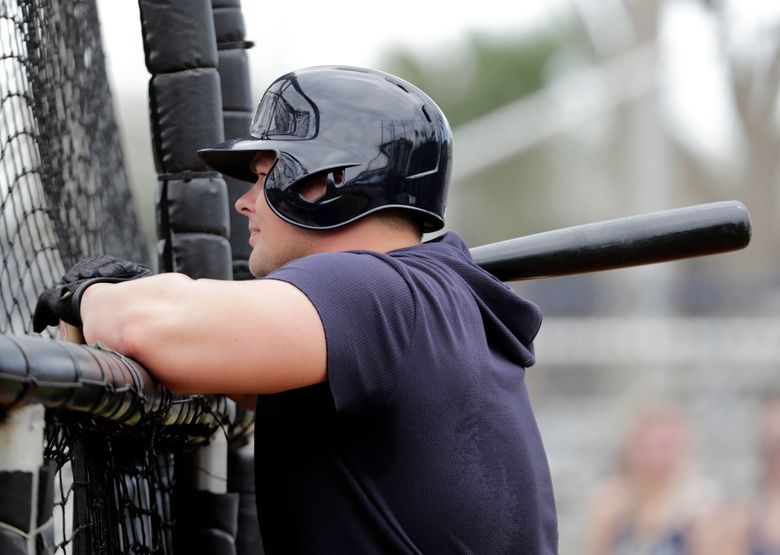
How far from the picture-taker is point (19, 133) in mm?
2832

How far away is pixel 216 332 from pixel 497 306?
26.9 inches

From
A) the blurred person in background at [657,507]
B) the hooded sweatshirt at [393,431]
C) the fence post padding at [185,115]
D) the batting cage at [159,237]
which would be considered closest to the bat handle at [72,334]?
the batting cage at [159,237]

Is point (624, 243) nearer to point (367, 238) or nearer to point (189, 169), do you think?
point (367, 238)

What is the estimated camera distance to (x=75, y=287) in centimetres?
223

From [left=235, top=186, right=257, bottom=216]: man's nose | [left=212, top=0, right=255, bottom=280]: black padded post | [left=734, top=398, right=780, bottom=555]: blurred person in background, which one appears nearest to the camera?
[left=235, top=186, right=257, bottom=216]: man's nose

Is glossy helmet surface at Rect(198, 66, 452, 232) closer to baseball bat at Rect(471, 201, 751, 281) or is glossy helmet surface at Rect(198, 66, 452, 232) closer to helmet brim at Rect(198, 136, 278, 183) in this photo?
helmet brim at Rect(198, 136, 278, 183)

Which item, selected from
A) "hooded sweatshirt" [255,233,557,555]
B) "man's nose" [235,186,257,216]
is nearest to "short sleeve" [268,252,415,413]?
"hooded sweatshirt" [255,233,557,555]

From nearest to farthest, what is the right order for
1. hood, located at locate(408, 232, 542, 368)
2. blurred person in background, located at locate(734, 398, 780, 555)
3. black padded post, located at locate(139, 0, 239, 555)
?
hood, located at locate(408, 232, 542, 368) < black padded post, located at locate(139, 0, 239, 555) < blurred person in background, located at locate(734, 398, 780, 555)

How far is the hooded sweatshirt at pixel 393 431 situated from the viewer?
84.8 inches

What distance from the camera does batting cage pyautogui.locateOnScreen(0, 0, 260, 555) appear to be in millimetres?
1769

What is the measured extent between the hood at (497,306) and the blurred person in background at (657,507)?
5372 millimetres

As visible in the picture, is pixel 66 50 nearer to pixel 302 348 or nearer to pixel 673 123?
pixel 302 348

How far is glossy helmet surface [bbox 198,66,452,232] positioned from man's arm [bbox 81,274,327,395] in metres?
0.45

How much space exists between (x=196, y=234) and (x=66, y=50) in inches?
25.2
